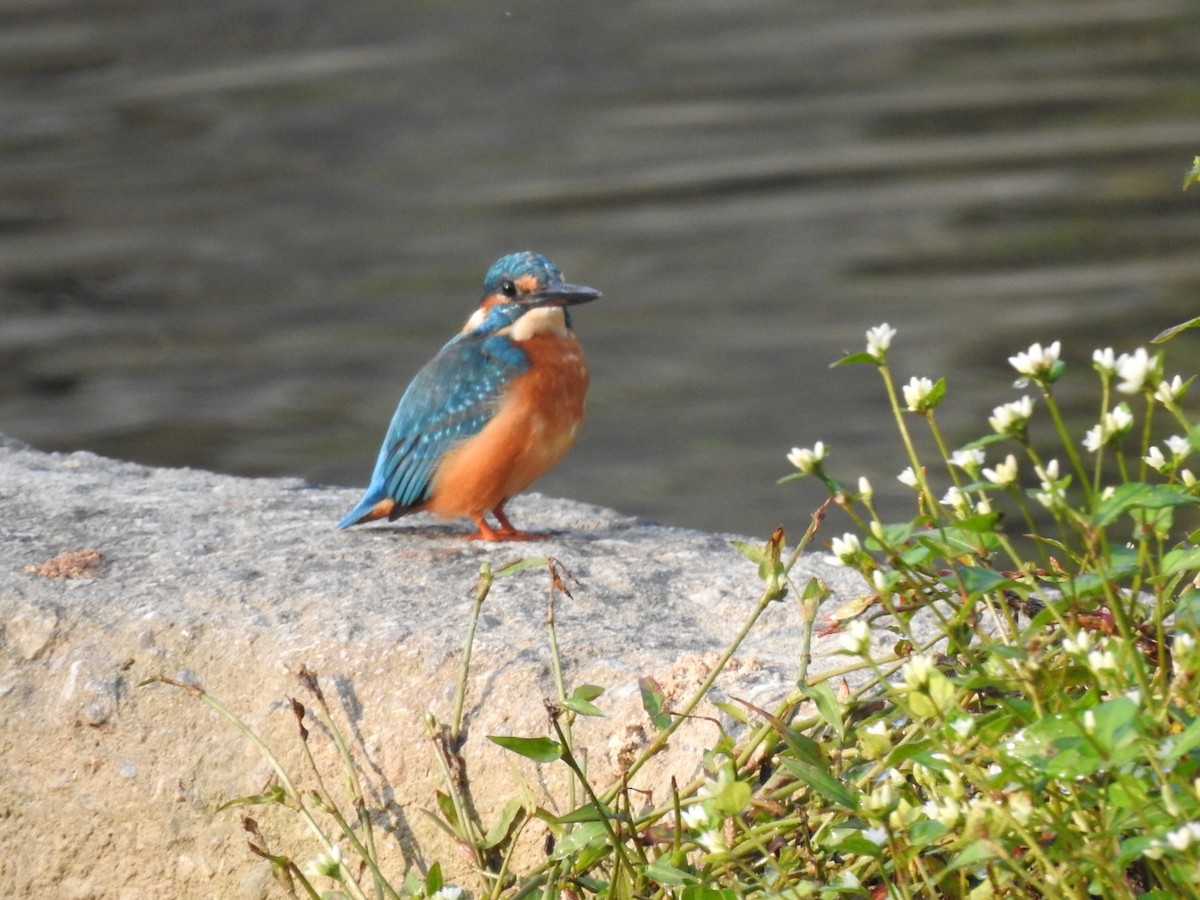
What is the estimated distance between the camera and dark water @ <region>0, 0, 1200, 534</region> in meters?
8.02

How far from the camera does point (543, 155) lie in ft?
37.7

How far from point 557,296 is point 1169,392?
1903 millimetres

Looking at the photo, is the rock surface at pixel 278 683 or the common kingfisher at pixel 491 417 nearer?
the rock surface at pixel 278 683

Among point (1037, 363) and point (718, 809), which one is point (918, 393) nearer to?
point (1037, 363)

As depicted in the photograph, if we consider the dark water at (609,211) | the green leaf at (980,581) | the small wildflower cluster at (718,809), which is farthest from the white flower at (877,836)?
the dark water at (609,211)

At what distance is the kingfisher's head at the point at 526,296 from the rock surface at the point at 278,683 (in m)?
0.72

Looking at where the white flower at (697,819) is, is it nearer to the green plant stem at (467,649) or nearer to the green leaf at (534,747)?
the green leaf at (534,747)

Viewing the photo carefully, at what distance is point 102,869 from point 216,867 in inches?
8.4

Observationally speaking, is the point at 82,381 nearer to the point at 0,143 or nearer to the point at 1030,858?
the point at 0,143

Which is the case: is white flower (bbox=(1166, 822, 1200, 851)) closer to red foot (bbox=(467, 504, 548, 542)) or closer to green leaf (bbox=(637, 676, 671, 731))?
green leaf (bbox=(637, 676, 671, 731))

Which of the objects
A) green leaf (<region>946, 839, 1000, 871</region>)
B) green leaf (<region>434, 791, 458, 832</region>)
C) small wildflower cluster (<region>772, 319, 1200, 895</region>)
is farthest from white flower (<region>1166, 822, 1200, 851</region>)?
green leaf (<region>434, 791, 458, 832</region>)

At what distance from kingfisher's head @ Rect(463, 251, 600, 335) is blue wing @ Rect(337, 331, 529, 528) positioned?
0.25 feet

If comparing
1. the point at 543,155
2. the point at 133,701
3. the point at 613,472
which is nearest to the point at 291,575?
the point at 133,701

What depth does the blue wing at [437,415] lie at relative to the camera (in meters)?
3.76
